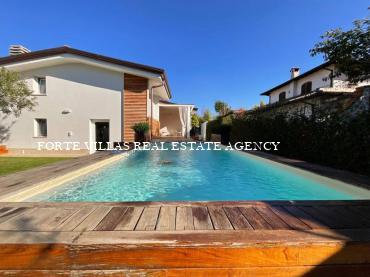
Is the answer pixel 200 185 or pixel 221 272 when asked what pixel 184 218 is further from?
pixel 200 185

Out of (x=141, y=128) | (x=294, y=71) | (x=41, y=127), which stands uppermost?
(x=294, y=71)

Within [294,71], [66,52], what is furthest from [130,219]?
[294,71]

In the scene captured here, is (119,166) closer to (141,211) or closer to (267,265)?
(141,211)

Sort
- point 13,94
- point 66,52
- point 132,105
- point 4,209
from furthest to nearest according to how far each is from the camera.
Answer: point 132,105
point 66,52
point 13,94
point 4,209

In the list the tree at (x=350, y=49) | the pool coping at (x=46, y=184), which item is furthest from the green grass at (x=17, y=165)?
the tree at (x=350, y=49)

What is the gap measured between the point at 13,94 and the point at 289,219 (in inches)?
577

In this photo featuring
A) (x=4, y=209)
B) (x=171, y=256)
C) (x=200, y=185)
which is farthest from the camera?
(x=200, y=185)

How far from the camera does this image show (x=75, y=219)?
7.37ft

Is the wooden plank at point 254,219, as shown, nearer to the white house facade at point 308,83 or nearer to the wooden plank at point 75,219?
the wooden plank at point 75,219

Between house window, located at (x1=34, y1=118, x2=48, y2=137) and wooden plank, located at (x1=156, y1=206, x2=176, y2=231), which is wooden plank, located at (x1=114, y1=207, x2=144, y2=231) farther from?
house window, located at (x1=34, y1=118, x2=48, y2=137)

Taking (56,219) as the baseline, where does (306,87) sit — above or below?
above

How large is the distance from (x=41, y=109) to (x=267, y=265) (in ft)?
52.6

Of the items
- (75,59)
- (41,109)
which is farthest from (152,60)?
(41,109)

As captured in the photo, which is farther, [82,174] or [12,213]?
[82,174]
